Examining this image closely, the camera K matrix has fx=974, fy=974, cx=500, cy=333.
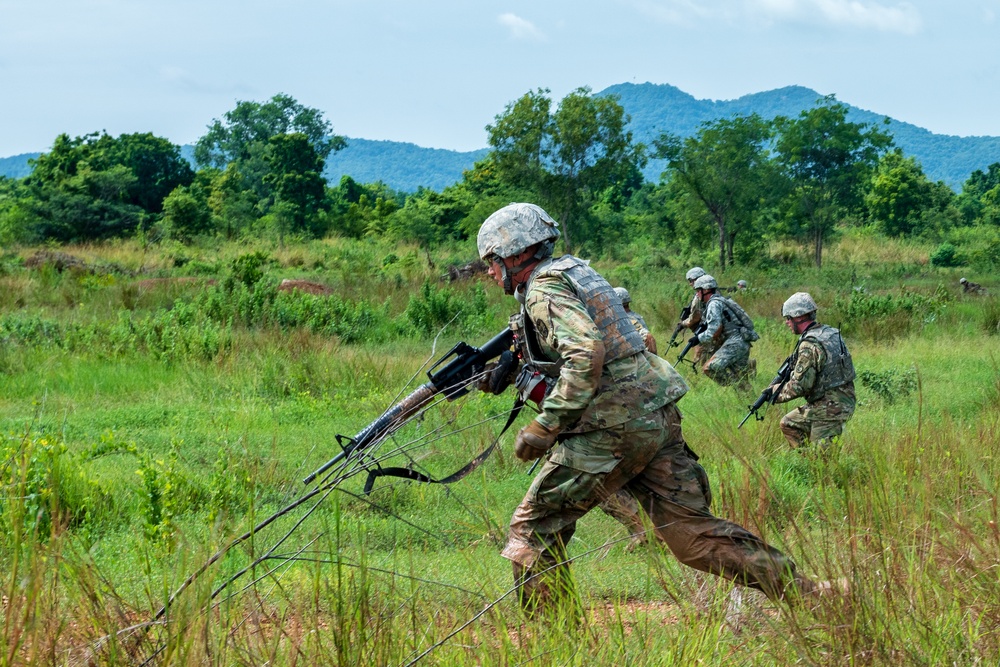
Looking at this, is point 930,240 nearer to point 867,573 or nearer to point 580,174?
point 580,174

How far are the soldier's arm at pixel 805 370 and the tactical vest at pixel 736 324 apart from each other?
11.1 ft

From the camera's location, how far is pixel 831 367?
23.6 ft

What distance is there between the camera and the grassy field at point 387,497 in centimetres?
248

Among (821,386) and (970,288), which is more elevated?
(821,386)

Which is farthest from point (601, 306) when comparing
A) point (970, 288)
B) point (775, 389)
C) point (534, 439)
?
point (970, 288)

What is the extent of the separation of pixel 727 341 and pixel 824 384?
358 centimetres

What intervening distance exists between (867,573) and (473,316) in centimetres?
1242

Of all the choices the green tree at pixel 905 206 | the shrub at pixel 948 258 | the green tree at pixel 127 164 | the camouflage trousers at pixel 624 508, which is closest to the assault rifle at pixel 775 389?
the camouflage trousers at pixel 624 508

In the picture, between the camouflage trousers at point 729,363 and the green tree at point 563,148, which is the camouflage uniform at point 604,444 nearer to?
the camouflage trousers at point 729,363

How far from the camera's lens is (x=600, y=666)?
2471 millimetres

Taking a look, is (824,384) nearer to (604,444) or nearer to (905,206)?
(604,444)

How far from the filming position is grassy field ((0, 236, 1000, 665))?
2.48 m

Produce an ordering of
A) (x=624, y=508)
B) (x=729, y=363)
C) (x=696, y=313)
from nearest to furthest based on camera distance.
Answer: (x=624, y=508)
(x=729, y=363)
(x=696, y=313)

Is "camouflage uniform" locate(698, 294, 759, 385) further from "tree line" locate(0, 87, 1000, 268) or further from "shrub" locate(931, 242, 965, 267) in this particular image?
"shrub" locate(931, 242, 965, 267)
